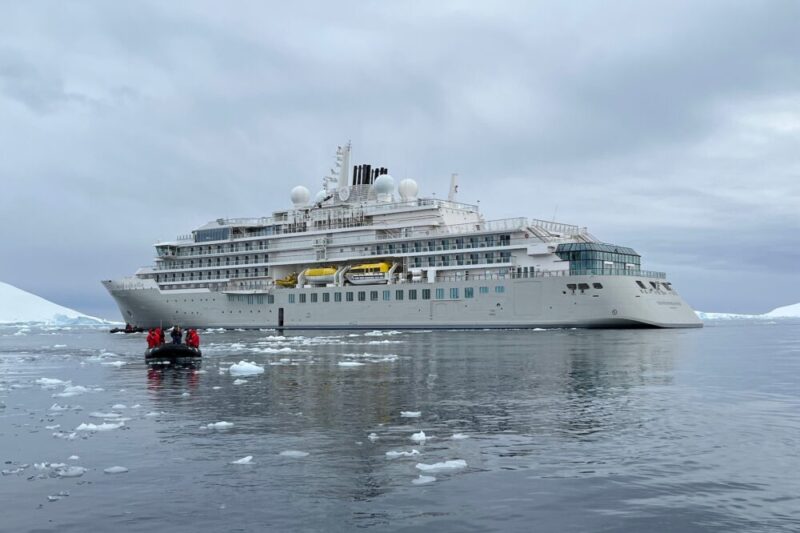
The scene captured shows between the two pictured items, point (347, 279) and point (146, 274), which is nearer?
point (347, 279)

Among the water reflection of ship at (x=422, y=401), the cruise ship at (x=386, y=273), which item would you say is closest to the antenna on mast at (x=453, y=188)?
the cruise ship at (x=386, y=273)

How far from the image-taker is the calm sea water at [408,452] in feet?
32.5

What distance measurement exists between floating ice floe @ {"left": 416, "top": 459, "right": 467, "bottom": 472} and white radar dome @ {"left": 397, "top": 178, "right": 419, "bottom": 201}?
7123 centimetres

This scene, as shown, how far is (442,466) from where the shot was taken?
12.2 metres

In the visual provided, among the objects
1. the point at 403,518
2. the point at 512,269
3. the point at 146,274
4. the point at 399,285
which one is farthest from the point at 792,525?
the point at 146,274

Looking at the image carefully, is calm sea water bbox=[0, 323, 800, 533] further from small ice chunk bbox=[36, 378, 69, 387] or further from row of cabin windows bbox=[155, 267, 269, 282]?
row of cabin windows bbox=[155, 267, 269, 282]

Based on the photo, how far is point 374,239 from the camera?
78.5 m

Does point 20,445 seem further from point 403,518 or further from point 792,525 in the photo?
point 792,525

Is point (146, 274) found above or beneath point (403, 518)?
above

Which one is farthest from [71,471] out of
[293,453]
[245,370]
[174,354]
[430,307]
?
[430,307]

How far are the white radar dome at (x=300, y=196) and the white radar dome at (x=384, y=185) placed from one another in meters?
10.9

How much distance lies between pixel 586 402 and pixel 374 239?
196 feet

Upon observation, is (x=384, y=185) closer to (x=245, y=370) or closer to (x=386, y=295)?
(x=386, y=295)

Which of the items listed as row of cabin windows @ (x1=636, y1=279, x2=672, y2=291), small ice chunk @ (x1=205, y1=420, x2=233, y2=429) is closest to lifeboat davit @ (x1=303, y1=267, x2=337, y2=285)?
row of cabin windows @ (x1=636, y1=279, x2=672, y2=291)
